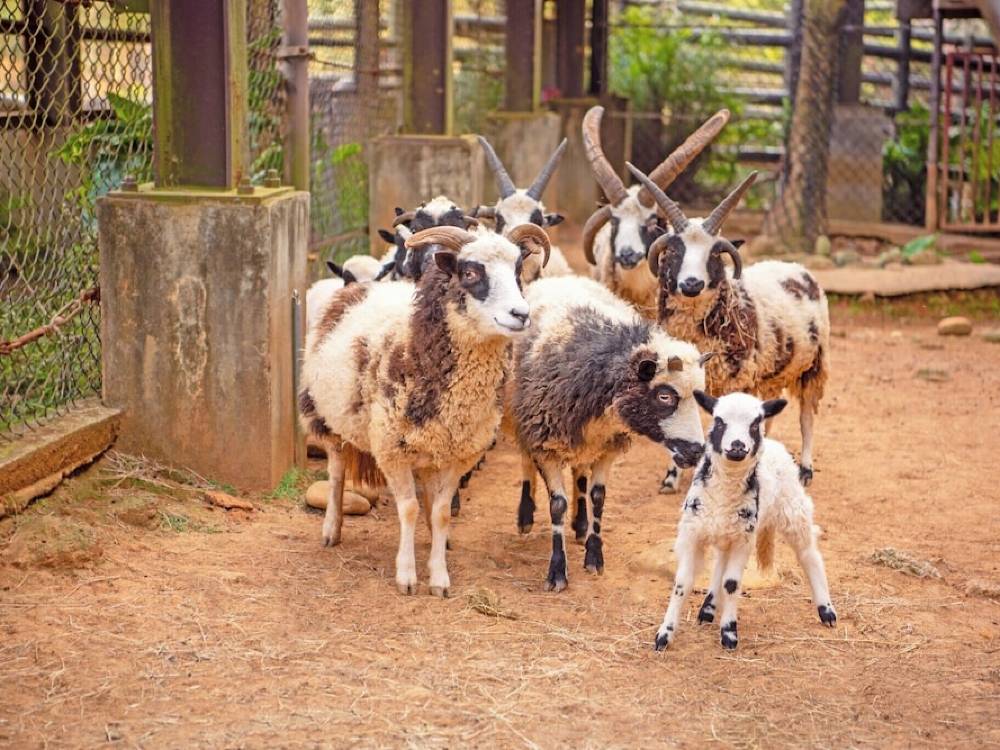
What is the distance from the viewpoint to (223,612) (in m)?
5.64

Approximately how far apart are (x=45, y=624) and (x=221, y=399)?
193 centimetres

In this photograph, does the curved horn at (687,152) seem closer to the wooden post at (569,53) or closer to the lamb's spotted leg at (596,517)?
the lamb's spotted leg at (596,517)

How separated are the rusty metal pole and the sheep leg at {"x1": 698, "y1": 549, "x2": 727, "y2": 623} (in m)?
4.26

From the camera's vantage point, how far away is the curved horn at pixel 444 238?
600 centimetres

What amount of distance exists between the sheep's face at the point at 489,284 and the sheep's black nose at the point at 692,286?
1757 mm

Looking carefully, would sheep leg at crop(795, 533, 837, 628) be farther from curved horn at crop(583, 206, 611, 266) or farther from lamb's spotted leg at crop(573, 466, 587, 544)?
curved horn at crop(583, 206, 611, 266)

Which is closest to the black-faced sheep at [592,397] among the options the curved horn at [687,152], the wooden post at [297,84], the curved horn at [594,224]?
the curved horn at [687,152]

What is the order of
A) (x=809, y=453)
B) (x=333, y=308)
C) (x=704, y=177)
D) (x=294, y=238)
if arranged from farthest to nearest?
1. (x=704, y=177)
2. (x=809, y=453)
3. (x=294, y=238)
4. (x=333, y=308)

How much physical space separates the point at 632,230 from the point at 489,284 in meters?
3.10

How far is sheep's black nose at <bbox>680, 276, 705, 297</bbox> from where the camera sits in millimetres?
7551

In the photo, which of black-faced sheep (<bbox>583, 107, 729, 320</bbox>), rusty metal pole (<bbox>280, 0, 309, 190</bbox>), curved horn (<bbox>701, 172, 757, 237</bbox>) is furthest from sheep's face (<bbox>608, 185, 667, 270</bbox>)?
rusty metal pole (<bbox>280, 0, 309, 190</bbox>)

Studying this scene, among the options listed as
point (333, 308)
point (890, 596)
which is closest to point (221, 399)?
point (333, 308)

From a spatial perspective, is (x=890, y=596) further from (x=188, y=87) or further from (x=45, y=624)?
(x=188, y=87)

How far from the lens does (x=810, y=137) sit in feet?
49.4
